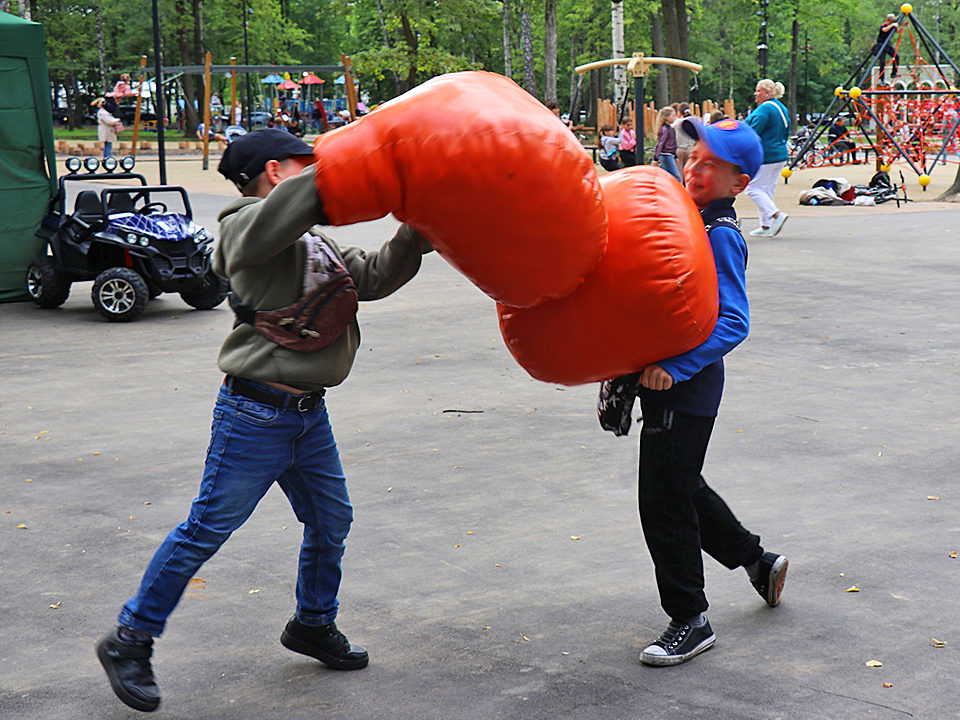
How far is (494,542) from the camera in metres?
4.77

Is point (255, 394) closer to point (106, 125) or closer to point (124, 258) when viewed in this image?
point (124, 258)

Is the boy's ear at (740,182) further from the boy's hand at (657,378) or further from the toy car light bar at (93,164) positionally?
the toy car light bar at (93,164)

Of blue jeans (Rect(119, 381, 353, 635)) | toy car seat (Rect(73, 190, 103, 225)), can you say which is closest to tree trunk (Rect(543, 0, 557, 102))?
toy car seat (Rect(73, 190, 103, 225))

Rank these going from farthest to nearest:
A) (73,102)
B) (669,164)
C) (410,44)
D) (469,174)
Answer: (73,102) < (410,44) < (669,164) < (469,174)

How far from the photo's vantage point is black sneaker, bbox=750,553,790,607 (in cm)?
401

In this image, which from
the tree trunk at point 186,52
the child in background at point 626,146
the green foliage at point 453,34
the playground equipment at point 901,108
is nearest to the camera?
the child in background at point 626,146

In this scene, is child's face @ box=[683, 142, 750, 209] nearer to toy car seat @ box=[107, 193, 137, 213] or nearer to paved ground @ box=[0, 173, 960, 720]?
paved ground @ box=[0, 173, 960, 720]

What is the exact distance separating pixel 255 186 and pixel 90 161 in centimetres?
918

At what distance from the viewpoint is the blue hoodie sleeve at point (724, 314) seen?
136 inches

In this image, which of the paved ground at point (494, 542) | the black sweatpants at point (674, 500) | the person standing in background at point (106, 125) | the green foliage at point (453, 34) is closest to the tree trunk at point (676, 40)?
the green foliage at point (453, 34)

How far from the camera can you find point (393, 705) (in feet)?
11.1

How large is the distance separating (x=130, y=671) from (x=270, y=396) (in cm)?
91

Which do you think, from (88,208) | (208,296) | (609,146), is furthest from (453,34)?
(208,296)

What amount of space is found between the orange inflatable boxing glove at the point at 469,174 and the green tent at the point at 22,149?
9.60 meters
